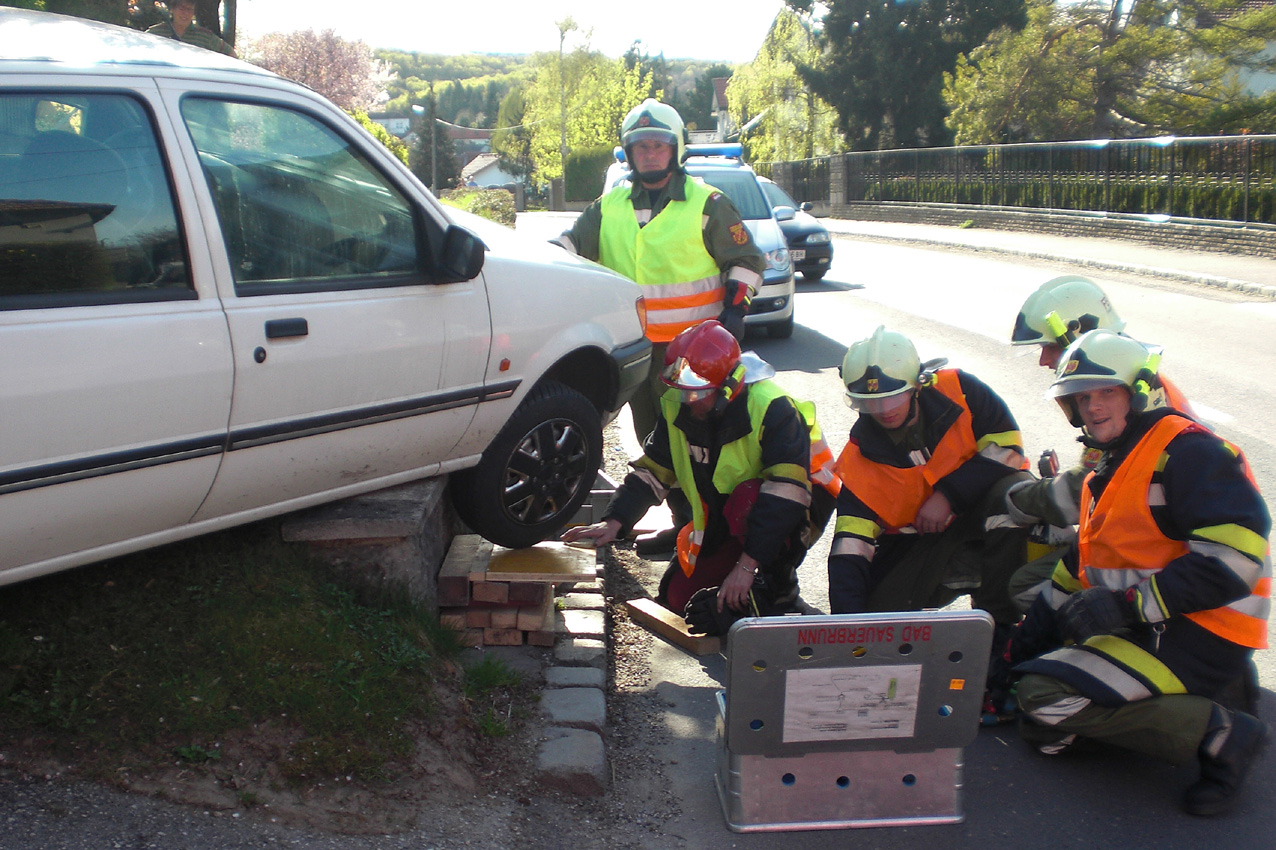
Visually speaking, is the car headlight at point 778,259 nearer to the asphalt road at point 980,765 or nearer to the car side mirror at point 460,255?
the asphalt road at point 980,765

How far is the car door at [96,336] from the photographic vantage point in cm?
279

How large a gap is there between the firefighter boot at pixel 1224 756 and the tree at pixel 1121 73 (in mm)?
25268

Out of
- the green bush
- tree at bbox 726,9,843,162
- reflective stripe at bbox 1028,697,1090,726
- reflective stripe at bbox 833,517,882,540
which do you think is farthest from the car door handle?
tree at bbox 726,9,843,162

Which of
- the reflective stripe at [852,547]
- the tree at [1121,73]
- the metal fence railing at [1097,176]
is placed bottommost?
the reflective stripe at [852,547]

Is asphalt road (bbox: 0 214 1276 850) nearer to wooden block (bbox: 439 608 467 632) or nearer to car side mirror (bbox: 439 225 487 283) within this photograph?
wooden block (bbox: 439 608 467 632)

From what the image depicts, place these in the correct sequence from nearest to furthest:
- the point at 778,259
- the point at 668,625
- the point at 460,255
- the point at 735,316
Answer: the point at 460,255 → the point at 668,625 → the point at 735,316 → the point at 778,259

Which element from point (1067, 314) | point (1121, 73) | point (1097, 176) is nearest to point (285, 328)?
point (1067, 314)

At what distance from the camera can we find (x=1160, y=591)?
3.05 m

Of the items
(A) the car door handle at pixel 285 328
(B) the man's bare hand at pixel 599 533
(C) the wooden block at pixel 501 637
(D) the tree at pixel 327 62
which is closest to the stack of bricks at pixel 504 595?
(C) the wooden block at pixel 501 637

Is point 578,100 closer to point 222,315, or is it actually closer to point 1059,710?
point 222,315

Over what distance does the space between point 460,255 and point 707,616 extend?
1.72m

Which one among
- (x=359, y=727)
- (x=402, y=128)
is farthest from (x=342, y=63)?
(x=402, y=128)

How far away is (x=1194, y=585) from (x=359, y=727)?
7.97 feet

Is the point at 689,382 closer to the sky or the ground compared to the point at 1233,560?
closer to the sky
